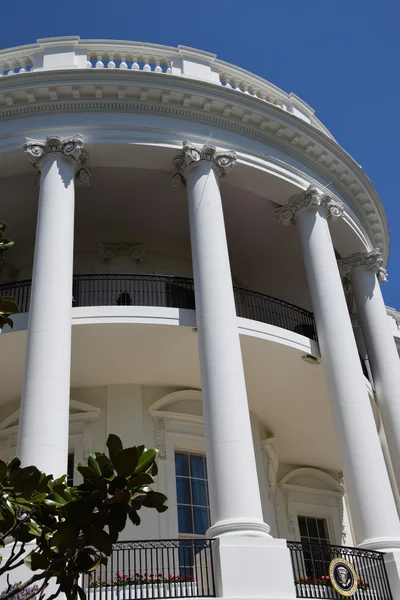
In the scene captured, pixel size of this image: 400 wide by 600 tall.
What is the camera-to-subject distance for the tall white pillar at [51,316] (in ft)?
33.2

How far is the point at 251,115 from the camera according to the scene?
49.4 feet

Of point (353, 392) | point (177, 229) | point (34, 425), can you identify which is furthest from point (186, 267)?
point (34, 425)

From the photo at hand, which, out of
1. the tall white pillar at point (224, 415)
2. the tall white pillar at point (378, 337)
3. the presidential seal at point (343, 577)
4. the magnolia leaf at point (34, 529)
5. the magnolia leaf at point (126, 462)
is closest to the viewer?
the magnolia leaf at point (126, 462)

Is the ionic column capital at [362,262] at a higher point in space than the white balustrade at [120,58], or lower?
lower

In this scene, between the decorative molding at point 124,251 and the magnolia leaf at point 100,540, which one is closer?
the magnolia leaf at point 100,540

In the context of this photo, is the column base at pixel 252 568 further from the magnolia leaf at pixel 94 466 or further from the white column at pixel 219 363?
the magnolia leaf at pixel 94 466

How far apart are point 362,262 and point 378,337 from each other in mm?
2264

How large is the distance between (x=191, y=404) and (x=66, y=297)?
489 centimetres

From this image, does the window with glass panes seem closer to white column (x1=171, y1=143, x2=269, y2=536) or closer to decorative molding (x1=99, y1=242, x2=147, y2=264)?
white column (x1=171, y1=143, x2=269, y2=536)

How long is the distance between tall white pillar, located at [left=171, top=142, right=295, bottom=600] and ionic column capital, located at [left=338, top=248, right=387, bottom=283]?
16.4ft

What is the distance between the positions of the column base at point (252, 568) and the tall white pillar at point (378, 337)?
18.2 feet

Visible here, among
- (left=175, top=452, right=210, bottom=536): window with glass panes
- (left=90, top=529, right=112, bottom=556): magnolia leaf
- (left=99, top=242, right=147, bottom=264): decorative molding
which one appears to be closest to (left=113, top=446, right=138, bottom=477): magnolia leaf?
(left=90, top=529, right=112, bottom=556): magnolia leaf

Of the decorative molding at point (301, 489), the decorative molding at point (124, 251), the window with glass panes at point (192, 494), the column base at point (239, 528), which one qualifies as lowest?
the column base at point (239, 528)

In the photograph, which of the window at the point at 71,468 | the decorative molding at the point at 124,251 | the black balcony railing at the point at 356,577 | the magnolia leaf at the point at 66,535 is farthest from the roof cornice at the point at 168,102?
the magnolia leaf at the point at 66,535
